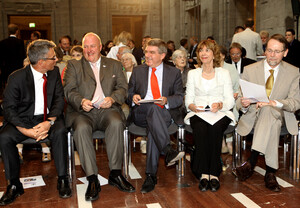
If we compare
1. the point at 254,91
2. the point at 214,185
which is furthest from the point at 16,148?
the point at 254,91

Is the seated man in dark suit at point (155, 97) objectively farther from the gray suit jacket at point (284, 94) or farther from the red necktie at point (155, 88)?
the gray suit jacket at point (284, 94)

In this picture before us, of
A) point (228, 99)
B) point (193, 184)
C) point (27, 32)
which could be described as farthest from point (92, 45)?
point (27, 32)

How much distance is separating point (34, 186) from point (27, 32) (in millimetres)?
17782

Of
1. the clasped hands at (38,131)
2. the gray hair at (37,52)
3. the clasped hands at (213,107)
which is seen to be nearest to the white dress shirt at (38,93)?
the gray hair at (37,52)

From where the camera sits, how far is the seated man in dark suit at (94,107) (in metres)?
3.51

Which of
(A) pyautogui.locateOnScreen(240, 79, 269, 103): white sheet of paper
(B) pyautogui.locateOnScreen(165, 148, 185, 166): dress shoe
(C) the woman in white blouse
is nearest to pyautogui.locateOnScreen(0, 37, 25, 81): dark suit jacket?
(C) the woman in white blouse

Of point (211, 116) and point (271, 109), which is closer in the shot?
point (271, 109)

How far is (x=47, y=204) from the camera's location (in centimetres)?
322

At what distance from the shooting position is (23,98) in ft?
11.7

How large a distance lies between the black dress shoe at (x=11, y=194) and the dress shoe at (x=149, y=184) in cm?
121

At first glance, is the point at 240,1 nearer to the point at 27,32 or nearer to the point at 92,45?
the point at 92,45

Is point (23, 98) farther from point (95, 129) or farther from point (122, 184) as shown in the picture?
Answer: point (122, 184)

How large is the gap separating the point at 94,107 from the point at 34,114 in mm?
648

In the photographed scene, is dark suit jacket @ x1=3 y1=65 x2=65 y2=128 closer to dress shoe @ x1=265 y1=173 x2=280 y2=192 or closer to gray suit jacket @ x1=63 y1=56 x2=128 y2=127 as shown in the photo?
Answer: gray suit jacket @ x1=63 y1=56 x2=128 y2=127
